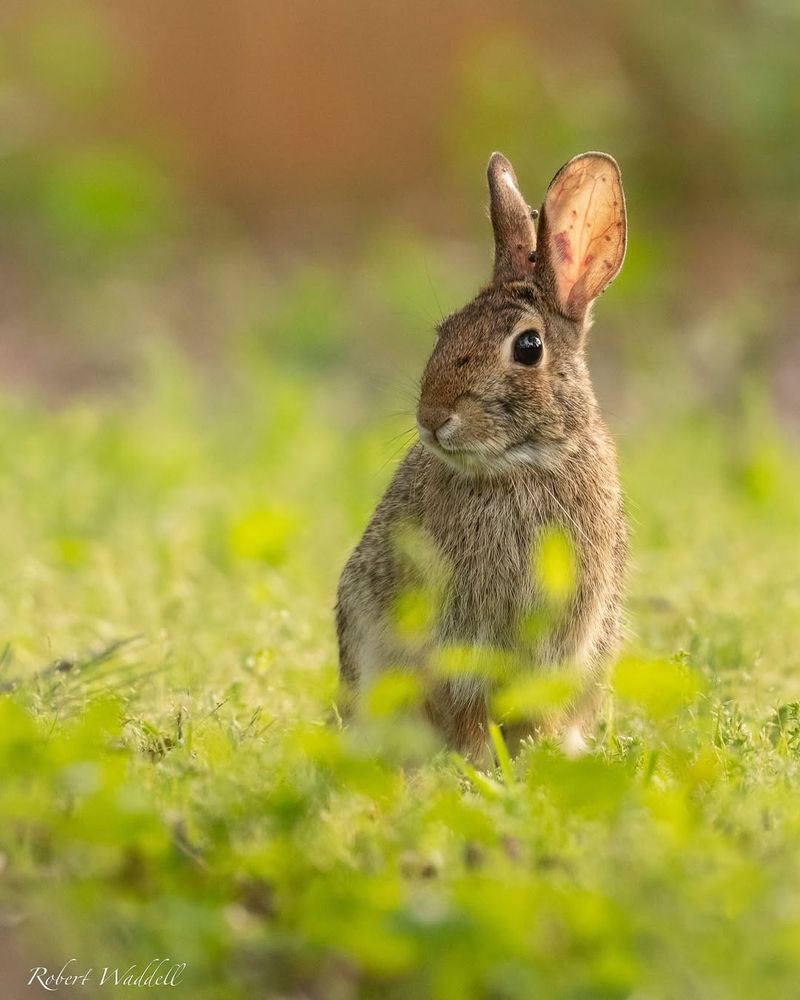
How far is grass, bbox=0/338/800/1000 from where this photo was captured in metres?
2.30

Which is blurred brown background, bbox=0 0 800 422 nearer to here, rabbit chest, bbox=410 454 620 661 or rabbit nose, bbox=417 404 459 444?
rabbit chest, bbox=410 454 620 661

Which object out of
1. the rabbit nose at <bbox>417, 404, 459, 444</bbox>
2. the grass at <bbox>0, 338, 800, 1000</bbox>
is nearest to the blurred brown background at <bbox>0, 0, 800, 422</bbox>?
the grass at <bbox>0, 338, 800, 1000</bbox>

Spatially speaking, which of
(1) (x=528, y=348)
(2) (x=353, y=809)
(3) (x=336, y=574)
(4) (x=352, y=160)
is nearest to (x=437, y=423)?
(1) (x=528, y=348)

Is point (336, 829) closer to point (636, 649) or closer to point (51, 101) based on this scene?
point (636, 649)

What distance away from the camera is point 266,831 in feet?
8.97

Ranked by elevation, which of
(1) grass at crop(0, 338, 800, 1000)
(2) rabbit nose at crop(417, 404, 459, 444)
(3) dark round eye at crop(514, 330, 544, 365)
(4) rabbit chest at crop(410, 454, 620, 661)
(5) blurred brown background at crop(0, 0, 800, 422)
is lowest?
(1) grass at crop(0, 338, 800, 1000)

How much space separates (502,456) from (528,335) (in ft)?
0.98

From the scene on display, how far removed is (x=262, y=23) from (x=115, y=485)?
653 centimetres

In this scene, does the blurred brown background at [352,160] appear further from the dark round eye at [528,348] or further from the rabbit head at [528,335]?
→ the dark round eye at [528,348]

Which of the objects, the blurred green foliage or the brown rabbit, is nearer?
the blurred green foliage

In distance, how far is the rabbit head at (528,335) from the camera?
3.60 meters

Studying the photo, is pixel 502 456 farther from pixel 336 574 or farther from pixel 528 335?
pixel 336 574

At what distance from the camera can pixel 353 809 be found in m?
2.91

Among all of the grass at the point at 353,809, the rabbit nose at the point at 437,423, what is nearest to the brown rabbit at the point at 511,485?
the rabbit nose at the point at 437,423
